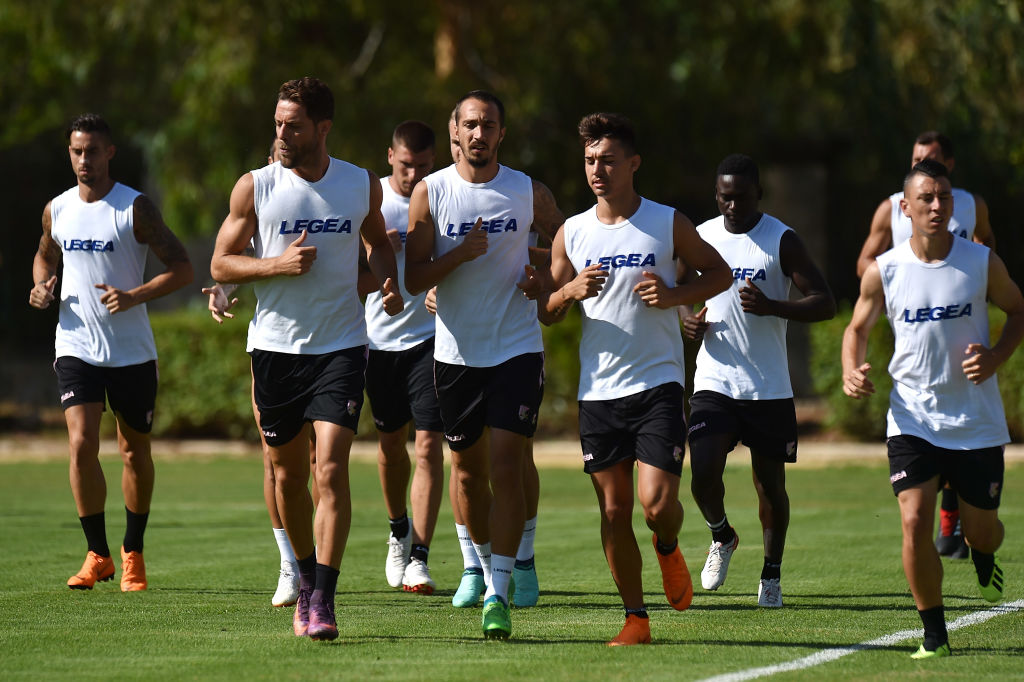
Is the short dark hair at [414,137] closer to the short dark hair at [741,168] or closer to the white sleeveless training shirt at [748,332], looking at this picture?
the short dark hair at [741,168]

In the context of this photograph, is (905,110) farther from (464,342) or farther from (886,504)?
Result: (464,342)

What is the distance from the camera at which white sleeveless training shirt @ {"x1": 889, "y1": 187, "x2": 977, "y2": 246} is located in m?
10.8

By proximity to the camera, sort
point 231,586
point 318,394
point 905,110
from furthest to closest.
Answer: point 905,110 → point 231,586 → point 318,394

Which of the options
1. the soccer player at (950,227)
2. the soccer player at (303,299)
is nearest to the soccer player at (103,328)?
the soccer player at (303,299)

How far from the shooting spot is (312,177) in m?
7.75

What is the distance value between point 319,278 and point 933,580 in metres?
3.15

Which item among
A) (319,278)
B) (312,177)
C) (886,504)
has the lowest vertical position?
(886,504)

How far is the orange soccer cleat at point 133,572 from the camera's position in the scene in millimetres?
9359

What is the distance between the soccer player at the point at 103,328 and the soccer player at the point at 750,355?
3164 mm

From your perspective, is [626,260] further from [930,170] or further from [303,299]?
[303,299]

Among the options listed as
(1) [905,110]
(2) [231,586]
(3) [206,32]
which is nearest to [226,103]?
(3) [206,32]

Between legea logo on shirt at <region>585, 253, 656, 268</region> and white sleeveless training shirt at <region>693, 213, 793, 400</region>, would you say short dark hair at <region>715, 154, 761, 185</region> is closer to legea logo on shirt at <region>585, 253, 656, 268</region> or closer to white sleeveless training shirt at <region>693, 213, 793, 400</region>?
white sleeveless training shirt at <region>693, 213, 793, 400</region>

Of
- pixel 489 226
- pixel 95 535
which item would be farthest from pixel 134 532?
pixel 489 226

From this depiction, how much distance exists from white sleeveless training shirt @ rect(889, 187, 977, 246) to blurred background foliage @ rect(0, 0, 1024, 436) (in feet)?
28.8
